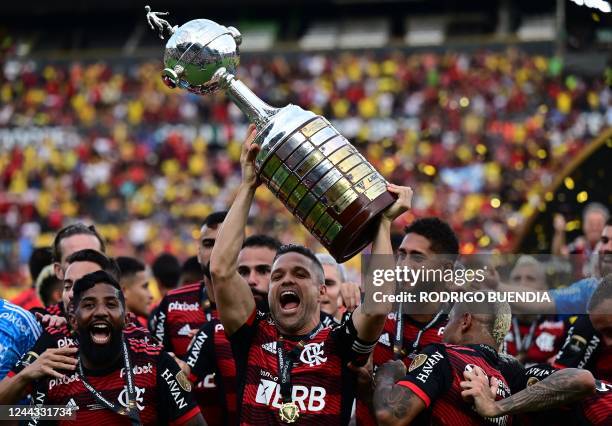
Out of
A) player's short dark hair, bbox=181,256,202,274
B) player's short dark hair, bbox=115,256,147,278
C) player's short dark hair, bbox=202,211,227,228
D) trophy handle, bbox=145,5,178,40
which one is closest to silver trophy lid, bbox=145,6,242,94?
trophy handle, bbox=145,5,178,40

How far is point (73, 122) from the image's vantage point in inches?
1129

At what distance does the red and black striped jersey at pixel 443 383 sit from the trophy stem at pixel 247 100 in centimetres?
111

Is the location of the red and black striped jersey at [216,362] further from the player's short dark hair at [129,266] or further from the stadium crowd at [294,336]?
the player's short dark hair at [129,266]

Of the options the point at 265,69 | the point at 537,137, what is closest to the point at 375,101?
the point at 265,69

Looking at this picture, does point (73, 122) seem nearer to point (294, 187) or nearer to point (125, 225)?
point (125, 225)

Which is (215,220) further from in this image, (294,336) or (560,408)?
(560,408)

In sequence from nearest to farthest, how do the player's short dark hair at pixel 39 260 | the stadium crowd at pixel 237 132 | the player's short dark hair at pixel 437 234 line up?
the player's short dark hair at pixel 437 234 → the player's short dark hair at pixel 39 260 → the stadium crowd at pixel 237 132

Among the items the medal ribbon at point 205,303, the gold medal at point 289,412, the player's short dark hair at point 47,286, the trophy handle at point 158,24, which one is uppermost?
the trophy handle at point 158,24

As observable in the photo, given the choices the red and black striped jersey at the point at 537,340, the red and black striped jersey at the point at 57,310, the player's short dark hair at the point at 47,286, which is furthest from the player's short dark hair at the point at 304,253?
the player's short dark hair at the point at 47,286

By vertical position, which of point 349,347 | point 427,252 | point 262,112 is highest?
point 262,112

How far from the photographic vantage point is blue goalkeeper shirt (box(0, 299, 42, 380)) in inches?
205

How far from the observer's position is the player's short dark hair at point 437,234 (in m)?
5.33

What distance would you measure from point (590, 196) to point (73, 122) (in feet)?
69.4

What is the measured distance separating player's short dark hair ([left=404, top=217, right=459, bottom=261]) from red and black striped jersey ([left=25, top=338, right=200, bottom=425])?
51.4 inches
